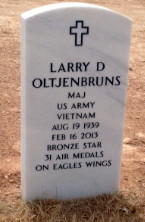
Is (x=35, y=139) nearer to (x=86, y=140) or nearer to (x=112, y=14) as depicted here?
(x=86, y=140)

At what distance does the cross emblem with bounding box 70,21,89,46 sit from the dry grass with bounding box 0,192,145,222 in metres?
1.26

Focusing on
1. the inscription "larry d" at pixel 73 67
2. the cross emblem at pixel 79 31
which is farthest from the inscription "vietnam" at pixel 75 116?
the cross emblem at pixel 79 31

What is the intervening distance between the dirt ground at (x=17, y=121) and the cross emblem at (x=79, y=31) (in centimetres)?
137

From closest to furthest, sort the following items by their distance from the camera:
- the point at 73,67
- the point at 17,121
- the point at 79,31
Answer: the point at 79,31
the point at 73,67
the point at 17,121

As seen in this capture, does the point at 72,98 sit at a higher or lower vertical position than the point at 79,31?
lower

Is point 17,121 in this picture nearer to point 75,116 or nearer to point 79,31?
point 75,116

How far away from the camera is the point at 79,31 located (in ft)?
A: 10.5

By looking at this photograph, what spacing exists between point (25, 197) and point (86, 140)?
65 cm

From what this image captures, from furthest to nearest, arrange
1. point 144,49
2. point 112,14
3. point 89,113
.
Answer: point 144,49 → point 89,113 → point 112,14

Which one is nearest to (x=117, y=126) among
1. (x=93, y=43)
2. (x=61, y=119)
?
(x=61, y=119)

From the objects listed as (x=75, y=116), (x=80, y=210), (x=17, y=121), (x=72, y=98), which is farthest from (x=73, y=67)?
(x=17, y=121)

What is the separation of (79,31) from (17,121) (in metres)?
2.16

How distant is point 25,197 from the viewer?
11.7ft

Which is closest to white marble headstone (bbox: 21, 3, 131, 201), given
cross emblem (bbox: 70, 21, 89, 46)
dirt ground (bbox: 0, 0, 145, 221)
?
cross emblem (bbox: 70, 21, 89, 46)
